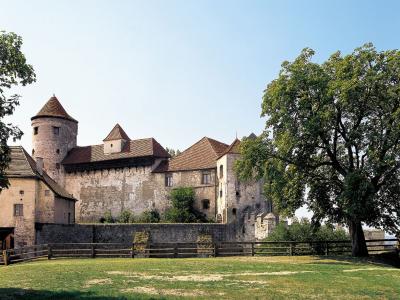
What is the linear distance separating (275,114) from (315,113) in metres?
2.31

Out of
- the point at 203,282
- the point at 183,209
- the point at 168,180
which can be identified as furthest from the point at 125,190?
the point at 203,282

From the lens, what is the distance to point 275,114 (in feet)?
97.4

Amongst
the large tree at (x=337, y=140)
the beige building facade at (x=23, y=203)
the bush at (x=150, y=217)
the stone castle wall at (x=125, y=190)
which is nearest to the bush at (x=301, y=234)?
the large tree at (x=337, y=140)

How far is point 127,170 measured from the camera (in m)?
66.8

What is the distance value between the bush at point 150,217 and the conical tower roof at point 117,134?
12.1 metres

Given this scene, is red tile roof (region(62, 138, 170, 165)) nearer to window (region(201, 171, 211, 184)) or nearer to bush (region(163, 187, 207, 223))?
window (region(201, 171, 211, 184))

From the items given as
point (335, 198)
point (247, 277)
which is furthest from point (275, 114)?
point (247, 277)

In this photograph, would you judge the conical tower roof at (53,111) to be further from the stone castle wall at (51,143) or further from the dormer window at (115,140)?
the dormer window at (115,140)

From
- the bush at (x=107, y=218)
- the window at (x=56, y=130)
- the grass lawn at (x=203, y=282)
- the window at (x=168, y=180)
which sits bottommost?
the grass lawn at (x=203, y=282)

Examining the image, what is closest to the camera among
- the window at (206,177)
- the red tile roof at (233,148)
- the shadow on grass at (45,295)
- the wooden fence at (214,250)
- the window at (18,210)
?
the shadow on grass at (45,295)

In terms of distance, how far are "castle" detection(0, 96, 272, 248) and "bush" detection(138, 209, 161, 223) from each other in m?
0.75

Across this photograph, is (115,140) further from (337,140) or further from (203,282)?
(203,282)

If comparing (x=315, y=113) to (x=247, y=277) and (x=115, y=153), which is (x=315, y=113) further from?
(x=115, y=153)

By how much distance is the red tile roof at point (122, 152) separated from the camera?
6630 cm
